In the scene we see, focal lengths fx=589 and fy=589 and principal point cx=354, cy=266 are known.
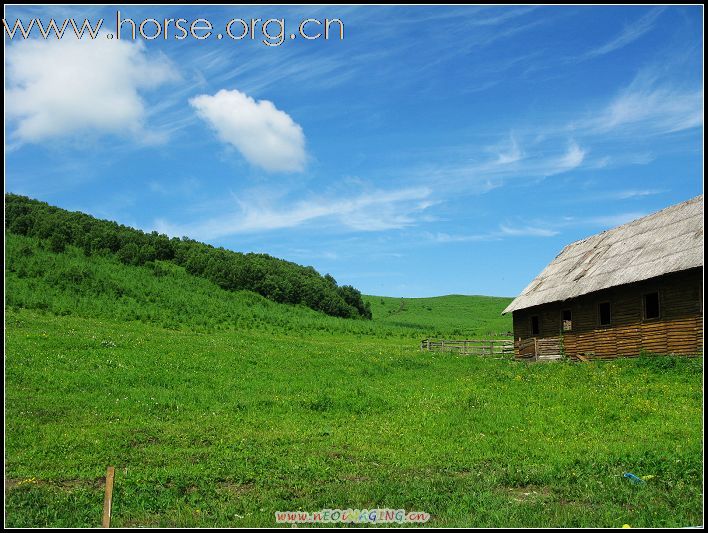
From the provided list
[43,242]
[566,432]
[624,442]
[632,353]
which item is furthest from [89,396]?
[43,242]

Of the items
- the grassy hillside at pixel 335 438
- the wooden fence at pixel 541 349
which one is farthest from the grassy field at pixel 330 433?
the wooden fence at pixel 541 349

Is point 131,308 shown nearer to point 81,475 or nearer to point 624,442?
point 81,475

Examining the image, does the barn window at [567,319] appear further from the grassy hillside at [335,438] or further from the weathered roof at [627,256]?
the grassy hillside at [335,438]

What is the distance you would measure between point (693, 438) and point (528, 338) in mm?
20365

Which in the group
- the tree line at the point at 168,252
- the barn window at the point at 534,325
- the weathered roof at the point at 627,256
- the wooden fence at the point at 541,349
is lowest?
the wooden fence at the point at 541,349

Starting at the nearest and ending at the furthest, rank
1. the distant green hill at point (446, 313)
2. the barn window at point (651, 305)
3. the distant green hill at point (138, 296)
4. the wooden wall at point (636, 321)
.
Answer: the wooden wall at point (636, 321) → the barn window at point (651, 305) → the distant green hill at point (138, 296) → the distant green hill at point (446, 313)

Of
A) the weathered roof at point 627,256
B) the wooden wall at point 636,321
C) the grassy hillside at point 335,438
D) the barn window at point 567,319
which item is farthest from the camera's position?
the barn window at point 567,319

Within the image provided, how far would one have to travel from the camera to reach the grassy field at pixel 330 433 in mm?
9703

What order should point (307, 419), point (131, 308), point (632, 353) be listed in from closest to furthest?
point (307, 419)
point (632, 353)
point (131, 308)

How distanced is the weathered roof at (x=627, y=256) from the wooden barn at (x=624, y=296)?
0.06m

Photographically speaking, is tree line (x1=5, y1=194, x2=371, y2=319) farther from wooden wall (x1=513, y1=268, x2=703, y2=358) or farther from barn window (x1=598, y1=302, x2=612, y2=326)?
barn window (x1=598, y1=302, x2=612, y2=326)

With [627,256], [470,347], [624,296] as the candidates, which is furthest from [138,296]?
[624,296]

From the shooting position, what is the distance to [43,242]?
61312mm

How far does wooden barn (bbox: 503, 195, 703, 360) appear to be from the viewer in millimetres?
24062
